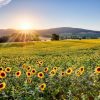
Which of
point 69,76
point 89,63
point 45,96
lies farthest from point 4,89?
point 89,63

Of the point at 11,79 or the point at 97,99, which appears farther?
the point at 11,79

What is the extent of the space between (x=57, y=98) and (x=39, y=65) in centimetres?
269

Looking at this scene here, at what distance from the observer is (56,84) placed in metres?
8.49

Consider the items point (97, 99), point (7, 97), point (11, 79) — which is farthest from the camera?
point (11, 79)

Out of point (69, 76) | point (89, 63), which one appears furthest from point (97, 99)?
point (89, 63)

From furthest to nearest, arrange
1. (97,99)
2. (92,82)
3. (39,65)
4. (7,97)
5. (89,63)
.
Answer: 1. (89,63)
2. (39,65)
3. (92,82)
4. (7,97)
5. (97,99)

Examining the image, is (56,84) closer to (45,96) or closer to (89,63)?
(45,96)

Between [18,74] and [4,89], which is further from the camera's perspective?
[18,74]

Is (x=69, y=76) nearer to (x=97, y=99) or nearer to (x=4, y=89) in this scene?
(x=4, y=89)

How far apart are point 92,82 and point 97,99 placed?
92.3 inches

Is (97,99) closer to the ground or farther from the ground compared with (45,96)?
farther from the ground

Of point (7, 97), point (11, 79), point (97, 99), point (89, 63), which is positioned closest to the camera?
point (97, 99)

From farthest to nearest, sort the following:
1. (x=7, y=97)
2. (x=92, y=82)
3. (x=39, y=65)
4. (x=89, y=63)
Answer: (x=89, y=63)
(x=39, y=65)
(x=92, y=82)
(x=7, y=97)

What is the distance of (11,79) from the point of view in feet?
29.9
